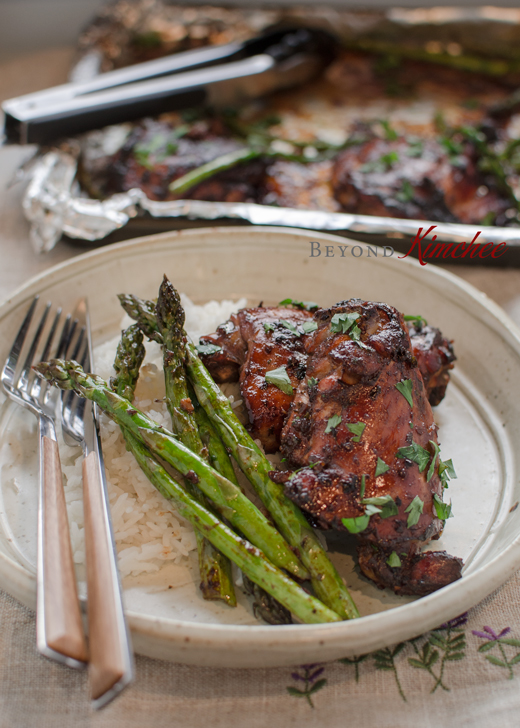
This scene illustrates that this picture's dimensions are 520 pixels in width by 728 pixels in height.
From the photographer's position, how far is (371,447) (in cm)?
232

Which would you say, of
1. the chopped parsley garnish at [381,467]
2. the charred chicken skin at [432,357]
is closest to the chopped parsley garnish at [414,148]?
the charred chicken skin at [432,357]

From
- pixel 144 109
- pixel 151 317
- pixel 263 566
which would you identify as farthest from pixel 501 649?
pixel 144 109

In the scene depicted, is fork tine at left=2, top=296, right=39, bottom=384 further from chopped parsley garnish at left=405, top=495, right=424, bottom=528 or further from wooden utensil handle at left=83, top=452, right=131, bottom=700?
chopped parsley garnish at left=405, top=495, right=424, bottom=528

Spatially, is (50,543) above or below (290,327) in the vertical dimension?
below

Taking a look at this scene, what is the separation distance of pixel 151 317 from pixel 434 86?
5.88m

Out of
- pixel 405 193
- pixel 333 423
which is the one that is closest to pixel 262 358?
pixel 333 423

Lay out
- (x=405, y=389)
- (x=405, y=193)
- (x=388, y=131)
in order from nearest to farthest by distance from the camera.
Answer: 1. (x=405, y=389)
2. (x=405, y=193)
3. (x=388, y=131)

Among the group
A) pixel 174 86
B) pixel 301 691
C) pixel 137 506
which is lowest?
pixel 301 691

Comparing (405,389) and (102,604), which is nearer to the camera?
(102,604)

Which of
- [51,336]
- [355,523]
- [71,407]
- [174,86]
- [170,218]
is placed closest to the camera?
[355,523]

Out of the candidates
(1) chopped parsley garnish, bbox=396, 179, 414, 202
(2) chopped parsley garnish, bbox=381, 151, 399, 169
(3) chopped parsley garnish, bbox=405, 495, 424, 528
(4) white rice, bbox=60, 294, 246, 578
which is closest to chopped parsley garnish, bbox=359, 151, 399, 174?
(2) chopped parsley garnish, bbox=381, 151, 399, 169

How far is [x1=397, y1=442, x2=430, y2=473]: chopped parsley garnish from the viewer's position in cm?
233

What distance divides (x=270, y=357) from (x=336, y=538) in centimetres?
87

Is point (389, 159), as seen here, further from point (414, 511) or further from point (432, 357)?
point (414, 511)
